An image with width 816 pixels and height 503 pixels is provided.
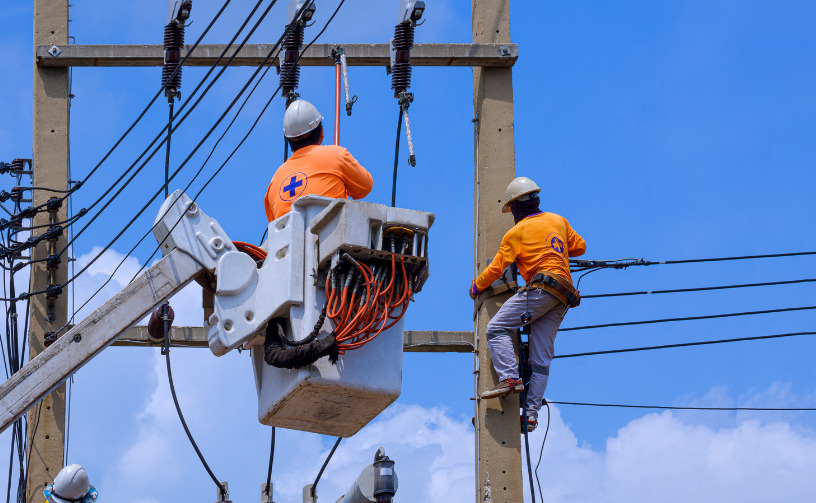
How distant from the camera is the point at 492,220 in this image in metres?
11.0

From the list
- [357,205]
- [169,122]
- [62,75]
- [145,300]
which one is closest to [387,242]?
[357,205]

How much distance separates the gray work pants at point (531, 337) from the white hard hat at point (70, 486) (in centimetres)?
311

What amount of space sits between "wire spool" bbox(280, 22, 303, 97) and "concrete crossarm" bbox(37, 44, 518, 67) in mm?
471

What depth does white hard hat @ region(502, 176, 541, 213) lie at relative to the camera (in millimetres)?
10898

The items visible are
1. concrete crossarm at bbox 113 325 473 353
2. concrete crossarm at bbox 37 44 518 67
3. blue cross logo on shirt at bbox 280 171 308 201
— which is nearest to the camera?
blue cross logo on shirt at bbox 280 171 308 201

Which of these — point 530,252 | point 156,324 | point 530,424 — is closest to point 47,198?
point 156,324

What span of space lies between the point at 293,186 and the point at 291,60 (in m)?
1.65

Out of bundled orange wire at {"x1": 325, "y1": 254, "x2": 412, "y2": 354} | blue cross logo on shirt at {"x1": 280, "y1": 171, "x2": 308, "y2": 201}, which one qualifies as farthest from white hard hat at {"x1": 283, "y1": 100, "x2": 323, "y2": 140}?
bundled orange wire at {"x1": 325, "y1": 254, "x2": 412, "y2": 354}

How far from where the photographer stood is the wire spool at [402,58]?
10.6 m

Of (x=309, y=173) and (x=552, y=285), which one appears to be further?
(x=552, y=285)

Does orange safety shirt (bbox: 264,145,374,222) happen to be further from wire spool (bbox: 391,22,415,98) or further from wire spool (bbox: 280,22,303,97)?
wire spool (bbox: 280,22,303,97)

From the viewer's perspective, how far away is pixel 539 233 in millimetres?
10852

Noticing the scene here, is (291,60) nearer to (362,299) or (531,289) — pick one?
(531,289)

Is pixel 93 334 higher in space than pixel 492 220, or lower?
lower
